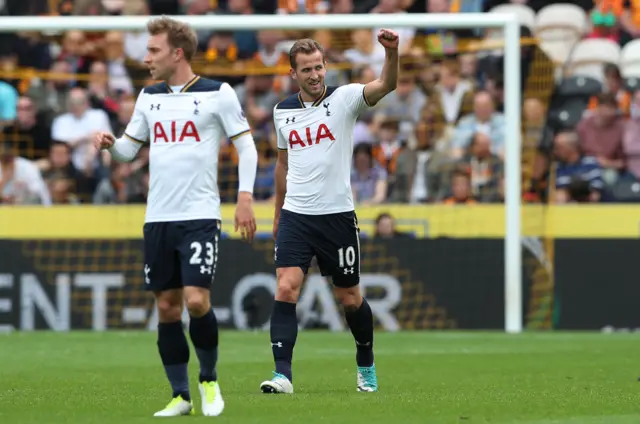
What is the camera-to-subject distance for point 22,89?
1808 centimetres

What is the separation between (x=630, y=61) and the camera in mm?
19609

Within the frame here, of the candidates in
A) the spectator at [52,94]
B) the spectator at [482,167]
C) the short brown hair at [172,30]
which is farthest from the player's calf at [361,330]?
the spectator at [52,94]

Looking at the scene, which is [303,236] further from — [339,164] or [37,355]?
[37,355]

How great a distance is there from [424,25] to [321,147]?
761 cm

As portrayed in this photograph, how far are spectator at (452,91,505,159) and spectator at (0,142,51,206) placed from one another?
5038 mm

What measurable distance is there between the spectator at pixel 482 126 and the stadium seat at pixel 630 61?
282cm

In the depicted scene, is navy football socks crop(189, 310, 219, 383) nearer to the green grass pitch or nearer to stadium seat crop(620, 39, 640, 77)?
the green grass pitch

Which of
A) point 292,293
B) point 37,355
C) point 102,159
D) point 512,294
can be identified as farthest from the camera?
point 102,159

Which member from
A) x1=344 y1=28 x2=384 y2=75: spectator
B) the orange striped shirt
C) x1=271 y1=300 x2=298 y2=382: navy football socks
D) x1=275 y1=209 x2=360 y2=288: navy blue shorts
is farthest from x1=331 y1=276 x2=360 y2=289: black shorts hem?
the orange striped shirt

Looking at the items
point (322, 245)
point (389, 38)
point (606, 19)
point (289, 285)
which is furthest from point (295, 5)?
point (389, 38)

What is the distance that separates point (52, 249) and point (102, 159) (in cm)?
153

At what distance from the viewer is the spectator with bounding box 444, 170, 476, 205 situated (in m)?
16.9

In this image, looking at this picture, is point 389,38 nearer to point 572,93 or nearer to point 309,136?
point 309,136

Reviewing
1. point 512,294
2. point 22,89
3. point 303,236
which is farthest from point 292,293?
point 22,89
